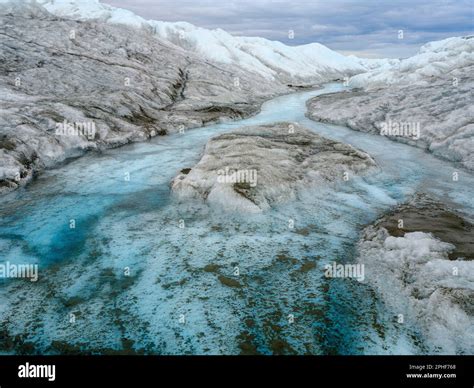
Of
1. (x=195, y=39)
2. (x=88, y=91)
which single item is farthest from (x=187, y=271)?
(x=195, y=39)

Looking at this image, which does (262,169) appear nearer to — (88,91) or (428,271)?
(428,271)

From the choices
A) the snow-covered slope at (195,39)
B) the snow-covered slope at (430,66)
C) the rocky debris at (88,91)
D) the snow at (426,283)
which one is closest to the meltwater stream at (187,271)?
the snow at (426,283)

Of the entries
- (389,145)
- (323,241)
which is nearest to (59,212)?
(323,241)

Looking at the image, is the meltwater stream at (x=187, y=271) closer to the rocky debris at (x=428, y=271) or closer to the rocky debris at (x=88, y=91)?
the rocky debris at (x=428, y=271)

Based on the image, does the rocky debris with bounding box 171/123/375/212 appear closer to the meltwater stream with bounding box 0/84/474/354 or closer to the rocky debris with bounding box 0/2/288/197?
the meltwater stream with bounding box 0/84/474/354

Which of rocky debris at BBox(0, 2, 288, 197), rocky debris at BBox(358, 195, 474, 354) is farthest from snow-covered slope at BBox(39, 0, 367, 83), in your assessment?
rocky debris at BBox(358, 195, 474, 354)

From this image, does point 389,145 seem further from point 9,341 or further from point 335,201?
point 9,341
